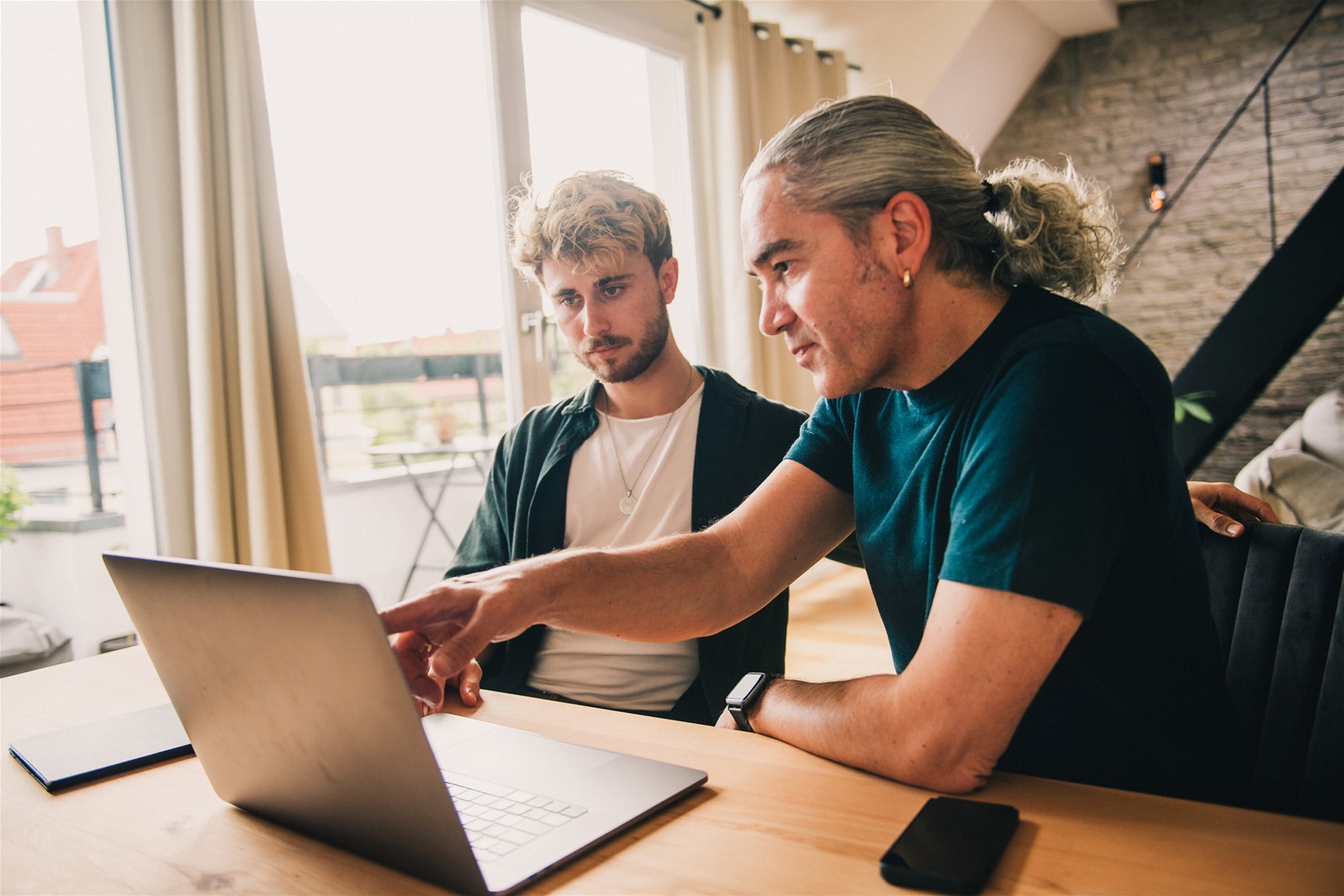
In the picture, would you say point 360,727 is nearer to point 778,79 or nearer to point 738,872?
point 738,872

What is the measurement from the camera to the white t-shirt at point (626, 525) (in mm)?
1609

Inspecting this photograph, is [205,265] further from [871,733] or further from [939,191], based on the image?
[871,733]

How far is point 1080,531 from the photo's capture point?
0.87 metres

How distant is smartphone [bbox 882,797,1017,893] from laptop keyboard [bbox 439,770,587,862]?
27cm

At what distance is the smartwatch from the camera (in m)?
1.03

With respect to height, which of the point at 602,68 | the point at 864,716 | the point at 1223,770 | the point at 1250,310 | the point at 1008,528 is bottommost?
the point at 1223,770

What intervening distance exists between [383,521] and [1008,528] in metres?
2.63

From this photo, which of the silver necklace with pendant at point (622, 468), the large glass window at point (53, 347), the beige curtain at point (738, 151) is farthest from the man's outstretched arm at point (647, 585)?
the beige curtain at point (738, 151)

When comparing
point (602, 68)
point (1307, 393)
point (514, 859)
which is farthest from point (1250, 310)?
point (514, 859)

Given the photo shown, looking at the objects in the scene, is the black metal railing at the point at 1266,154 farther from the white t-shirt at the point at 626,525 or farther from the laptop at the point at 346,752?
the laptop at the point at 346,752

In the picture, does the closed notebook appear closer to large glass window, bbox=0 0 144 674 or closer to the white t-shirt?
the white t-shirt

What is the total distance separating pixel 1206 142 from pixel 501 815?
20.9 feet

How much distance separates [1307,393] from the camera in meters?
5.50

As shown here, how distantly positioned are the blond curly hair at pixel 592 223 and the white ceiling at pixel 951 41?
2.82 metres
